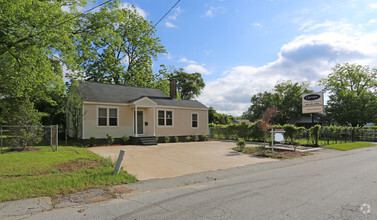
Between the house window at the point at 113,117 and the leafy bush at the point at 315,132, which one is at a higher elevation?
the house window at the point at 113,117

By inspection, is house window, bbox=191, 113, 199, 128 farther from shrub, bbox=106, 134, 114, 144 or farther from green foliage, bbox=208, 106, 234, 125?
green foliage, bbox=208, 106, 234, 125

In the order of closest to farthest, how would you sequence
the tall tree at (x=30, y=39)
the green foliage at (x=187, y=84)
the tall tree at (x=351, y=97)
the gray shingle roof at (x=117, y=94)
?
1. the tall tree at (x=30, y=39)
2. the gray shingle roof at (x=117, y=94)
3. the tall tree at (x=351, y=97)
4. the green foliage at (x=187, y=84)

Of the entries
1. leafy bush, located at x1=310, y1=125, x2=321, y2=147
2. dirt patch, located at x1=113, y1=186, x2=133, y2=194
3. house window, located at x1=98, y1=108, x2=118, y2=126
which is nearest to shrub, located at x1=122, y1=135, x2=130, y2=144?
house window, located at x1=98, y1=108, x2=118, y2=126

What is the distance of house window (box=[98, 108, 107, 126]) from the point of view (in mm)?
17377

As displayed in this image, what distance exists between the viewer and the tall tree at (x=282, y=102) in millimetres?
42062

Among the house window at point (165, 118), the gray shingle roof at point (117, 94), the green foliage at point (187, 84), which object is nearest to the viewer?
the gray shingle roof at point (117, 94)

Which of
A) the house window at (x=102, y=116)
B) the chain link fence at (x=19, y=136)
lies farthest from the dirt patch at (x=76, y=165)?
the house window at (x=102, y=116)

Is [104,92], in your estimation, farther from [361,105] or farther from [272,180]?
[361,105]

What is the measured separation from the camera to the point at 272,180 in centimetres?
726

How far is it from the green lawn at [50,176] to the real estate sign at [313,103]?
19.5 metres

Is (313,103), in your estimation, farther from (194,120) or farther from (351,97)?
→ (351,97)

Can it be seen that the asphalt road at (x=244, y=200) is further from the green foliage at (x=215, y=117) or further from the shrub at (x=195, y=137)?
the green foliage at (x=215, y=117)

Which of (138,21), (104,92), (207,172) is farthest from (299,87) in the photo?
(207,172)

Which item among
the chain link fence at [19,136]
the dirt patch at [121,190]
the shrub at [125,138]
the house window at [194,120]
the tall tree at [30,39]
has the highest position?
the tall tree at [30,39]
